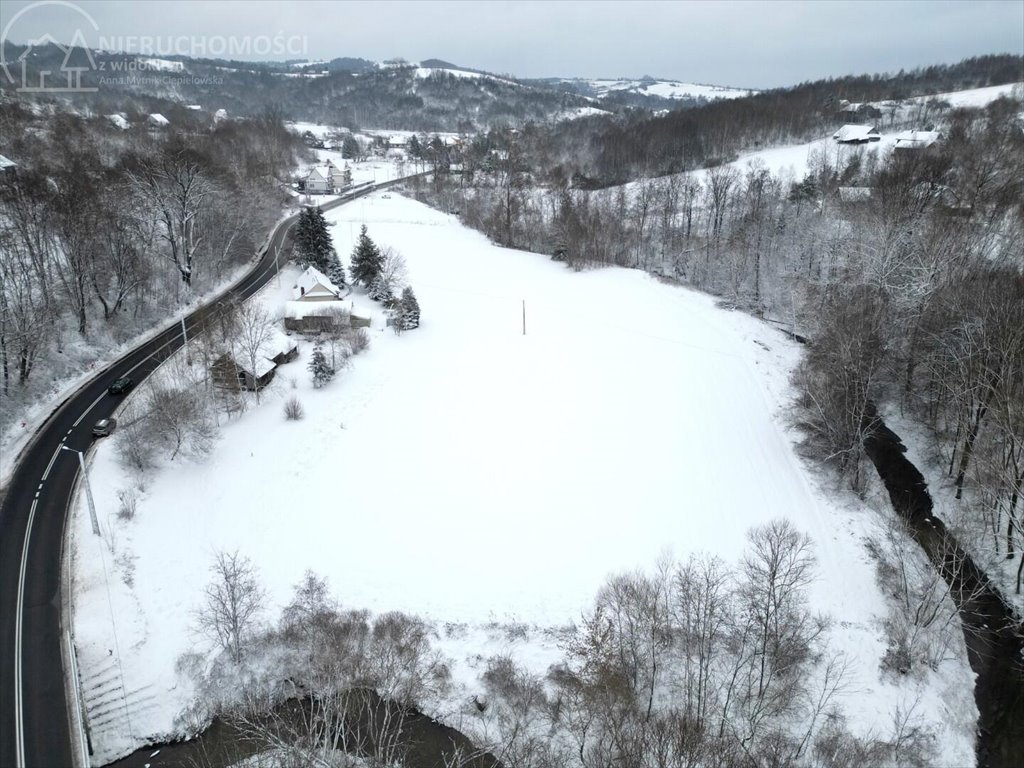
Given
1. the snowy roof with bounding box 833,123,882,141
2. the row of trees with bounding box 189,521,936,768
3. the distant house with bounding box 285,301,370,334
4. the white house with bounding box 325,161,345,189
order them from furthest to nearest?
1. the white house with bounding box 325,161,345,189
2. the snowy roof with bounding box 833,123,882,141
3. the distant house with bounding box 285,301,370,334
4. the row of trees with bounding box 189,521,936,768

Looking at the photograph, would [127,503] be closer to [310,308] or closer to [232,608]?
[232,608]

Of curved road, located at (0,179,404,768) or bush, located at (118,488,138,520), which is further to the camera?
bush, located at (118,488,138,520)

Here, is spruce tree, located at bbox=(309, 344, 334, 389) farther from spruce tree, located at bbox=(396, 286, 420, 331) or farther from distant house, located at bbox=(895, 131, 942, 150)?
distant house, located at bbox=(895, 131, 942, 150)

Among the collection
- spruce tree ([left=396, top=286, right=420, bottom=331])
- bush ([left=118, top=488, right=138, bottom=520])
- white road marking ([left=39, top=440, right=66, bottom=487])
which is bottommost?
bush ([left=118, top=488, right=138, bottom=520])

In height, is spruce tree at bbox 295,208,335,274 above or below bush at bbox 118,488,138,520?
above

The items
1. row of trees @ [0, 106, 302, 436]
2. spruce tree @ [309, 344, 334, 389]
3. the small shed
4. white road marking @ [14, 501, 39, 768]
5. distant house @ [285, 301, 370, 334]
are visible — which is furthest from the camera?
distant house @ [285, 301, 370, 334]

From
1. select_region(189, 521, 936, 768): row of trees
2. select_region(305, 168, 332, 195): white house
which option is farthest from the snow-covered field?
select_region(305, 168, 332, 195): white house
